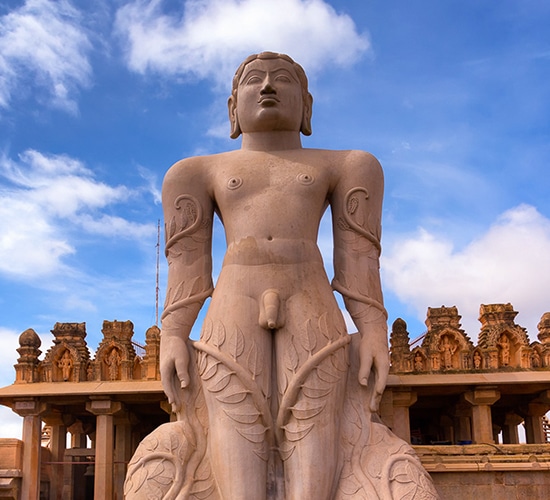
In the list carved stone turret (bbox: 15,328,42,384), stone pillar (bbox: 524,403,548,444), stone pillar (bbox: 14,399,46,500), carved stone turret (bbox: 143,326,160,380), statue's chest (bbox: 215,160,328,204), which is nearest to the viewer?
statue's chest (bbox: 215,160,328,204)

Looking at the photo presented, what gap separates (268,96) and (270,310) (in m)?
1.73

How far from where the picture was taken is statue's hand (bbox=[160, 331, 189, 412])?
5.24 meters

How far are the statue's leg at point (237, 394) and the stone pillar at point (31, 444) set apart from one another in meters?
16.5

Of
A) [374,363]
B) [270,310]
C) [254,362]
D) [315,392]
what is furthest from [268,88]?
[315,392]

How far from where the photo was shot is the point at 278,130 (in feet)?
19.2

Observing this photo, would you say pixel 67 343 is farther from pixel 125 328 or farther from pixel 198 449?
pixel 198 449

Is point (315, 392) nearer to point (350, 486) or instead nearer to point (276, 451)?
point (276, 451)

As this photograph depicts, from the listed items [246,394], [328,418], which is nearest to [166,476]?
[246,394]

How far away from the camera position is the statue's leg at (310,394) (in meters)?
4.84

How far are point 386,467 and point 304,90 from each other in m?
3.03

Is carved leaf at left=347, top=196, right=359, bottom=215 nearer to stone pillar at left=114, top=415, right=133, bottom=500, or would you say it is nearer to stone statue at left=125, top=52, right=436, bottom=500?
stone statue at left=125, top=52, right=436, bottom=500

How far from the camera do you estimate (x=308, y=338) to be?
5066 millimetres

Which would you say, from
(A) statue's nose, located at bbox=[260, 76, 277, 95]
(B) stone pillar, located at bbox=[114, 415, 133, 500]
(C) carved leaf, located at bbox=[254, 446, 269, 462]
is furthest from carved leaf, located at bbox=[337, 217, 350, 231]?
(B) stone pillar, located at bbox=[114, 415, 133, 500]

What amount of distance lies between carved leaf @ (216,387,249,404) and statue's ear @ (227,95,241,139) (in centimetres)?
222
